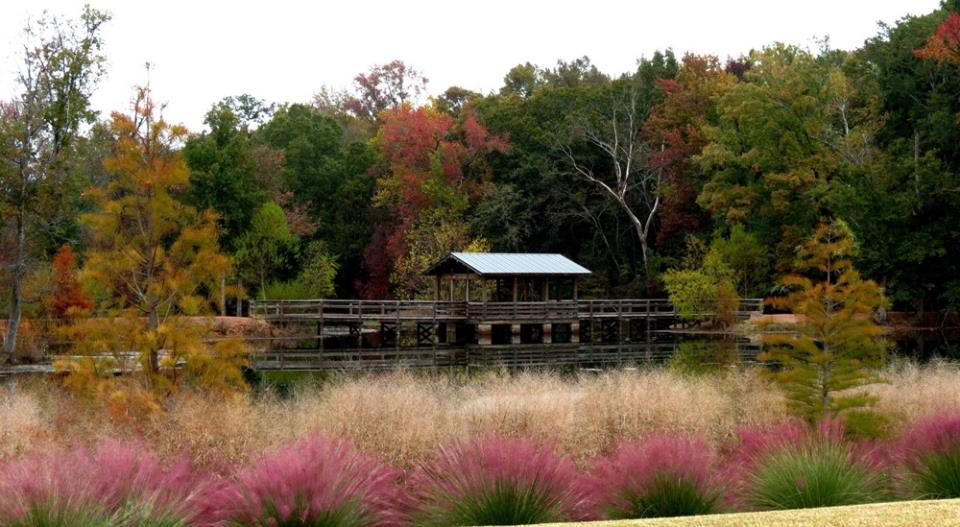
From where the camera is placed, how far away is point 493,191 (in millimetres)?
47875

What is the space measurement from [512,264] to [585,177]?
11.6 metres

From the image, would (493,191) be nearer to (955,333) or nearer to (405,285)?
(405,285)

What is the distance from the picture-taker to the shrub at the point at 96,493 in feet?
21.7

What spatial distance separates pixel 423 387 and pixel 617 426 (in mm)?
4253

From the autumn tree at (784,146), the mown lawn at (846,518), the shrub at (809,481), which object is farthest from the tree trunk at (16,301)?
the autumn tree at (784,146)

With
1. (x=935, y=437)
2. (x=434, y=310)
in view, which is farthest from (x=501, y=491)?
(x=434, y=310)

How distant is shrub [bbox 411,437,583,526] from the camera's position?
298 inches

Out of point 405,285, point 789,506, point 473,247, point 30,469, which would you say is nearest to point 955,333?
point 473,247

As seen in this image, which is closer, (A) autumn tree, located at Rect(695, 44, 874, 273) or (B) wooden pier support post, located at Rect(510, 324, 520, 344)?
(B) wooden pier support post, located at Rect(510, 324, 520, 344)

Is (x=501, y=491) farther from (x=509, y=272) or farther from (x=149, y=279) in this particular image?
(x=509, y=272)

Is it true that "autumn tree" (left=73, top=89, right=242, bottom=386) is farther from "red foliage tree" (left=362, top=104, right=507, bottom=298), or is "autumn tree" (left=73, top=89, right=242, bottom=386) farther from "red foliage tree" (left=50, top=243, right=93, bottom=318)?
"red foliage tree" (left=362, top=104, right=507, bottom=298)

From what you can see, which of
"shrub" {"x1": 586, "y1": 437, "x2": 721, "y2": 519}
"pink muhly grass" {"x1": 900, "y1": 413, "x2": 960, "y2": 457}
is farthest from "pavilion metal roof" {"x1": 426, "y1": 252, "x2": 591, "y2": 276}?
"shrub" {"x1": 586, "y1": 437, "x2": 721, "y2": 519}

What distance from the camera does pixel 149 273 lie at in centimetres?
1525

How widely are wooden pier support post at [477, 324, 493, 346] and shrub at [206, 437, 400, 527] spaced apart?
1206 inches
